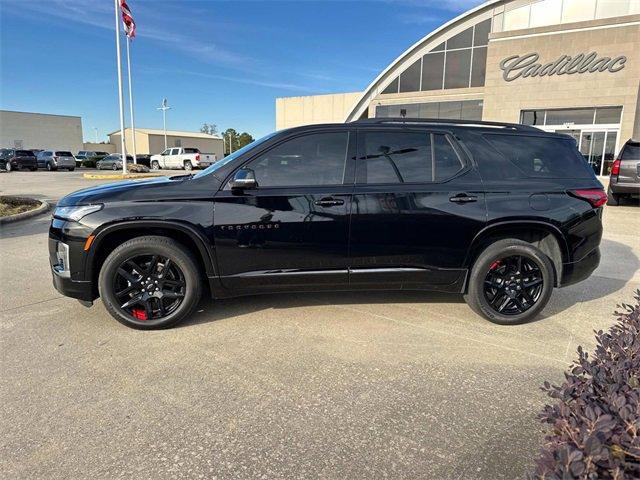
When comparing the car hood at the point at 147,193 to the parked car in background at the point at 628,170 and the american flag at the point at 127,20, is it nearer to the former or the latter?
the parked car in background at the point at 628,170

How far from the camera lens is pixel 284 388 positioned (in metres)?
2.95

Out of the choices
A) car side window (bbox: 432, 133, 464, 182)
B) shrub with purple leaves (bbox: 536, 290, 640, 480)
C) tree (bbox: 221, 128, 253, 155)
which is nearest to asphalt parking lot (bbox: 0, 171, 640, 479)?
shrub with purple leaves (bbox: 536, 290, 640, 480)

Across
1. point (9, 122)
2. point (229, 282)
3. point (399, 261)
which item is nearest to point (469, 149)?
point (399, 261)

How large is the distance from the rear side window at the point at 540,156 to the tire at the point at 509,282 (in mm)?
732

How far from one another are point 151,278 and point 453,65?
101 feet

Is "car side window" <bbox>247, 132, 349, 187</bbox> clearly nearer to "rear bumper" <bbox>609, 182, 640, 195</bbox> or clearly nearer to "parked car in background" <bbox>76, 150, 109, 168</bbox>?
"rear bumper" <bbox>609, 182, 640, 195</bbox>

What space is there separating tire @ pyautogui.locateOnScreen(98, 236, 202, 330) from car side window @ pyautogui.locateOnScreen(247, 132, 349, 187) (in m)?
0.96

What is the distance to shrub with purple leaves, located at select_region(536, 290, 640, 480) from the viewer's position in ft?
4.16

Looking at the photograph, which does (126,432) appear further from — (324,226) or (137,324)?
(324,226)

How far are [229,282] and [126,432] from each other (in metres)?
1.57

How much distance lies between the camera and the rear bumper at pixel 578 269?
4164mm

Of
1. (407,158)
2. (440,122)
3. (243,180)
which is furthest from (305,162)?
(440,122)

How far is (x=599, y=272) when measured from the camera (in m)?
5.97

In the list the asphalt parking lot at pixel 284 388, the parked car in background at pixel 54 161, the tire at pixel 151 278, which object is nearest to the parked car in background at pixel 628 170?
the asphalt parking lot at pixel 284 388
